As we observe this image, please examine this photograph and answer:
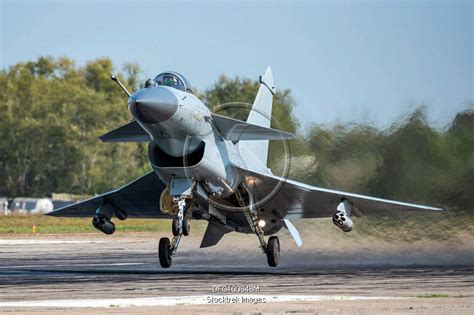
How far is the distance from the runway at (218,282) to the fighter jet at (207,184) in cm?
118

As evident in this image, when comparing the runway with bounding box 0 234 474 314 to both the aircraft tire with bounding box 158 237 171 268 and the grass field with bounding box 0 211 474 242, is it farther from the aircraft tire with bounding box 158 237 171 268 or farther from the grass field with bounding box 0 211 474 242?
the grass field with bounding box 0 211 474 242

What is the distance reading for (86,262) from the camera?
1121 inches

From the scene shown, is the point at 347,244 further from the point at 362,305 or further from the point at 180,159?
the point at 362,305

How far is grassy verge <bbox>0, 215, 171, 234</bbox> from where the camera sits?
5219 centimetres

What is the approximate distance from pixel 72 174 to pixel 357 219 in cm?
5853

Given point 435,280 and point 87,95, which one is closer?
point 435,280

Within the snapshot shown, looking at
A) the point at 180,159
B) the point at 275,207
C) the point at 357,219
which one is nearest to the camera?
the point at 180,159

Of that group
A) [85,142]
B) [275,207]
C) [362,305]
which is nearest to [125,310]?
[362,305]

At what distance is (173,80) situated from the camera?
20.7m

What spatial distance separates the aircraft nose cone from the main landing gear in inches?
81.8

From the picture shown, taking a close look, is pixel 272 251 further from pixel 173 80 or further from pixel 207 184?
pixel 173 80

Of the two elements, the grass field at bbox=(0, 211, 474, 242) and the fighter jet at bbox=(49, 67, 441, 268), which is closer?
the fighter jet at bbox=(49, 67, 441, 268)

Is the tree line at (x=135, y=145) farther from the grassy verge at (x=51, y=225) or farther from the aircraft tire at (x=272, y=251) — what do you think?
the grassy verge at (x=51, y=225)

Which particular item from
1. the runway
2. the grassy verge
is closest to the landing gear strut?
the runway
